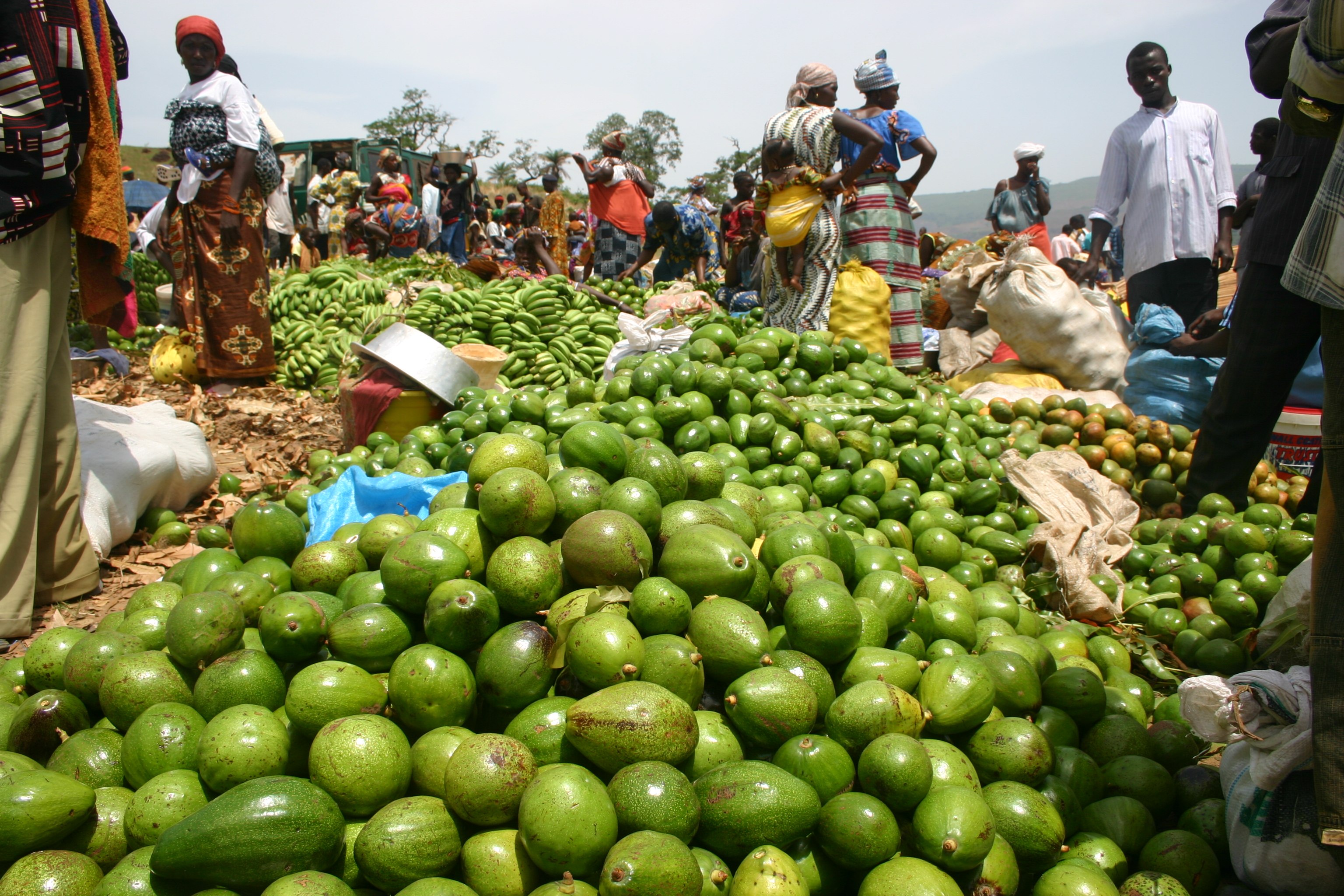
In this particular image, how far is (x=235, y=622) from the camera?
211cm

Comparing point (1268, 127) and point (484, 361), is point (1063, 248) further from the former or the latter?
point (484, 361)

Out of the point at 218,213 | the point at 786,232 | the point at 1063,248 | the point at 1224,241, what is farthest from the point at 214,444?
the point at 1063,248

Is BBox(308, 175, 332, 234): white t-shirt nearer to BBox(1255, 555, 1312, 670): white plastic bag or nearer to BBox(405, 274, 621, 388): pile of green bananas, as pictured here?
BBox(405, 274, 621, 388): pile of green bananas

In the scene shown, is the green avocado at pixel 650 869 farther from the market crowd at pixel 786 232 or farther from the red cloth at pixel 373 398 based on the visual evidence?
the red cloth at pixel 373 398

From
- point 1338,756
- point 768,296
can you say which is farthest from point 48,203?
point 768,296

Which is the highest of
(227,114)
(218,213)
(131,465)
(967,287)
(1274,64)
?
(1274,64)

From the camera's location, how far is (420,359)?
5316 mm

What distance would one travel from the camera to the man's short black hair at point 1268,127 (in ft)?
23.5

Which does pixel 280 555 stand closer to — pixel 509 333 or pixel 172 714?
pixel 172 714

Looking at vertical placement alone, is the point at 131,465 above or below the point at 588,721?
below

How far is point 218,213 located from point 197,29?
4.61ft

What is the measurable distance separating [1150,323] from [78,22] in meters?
6.95

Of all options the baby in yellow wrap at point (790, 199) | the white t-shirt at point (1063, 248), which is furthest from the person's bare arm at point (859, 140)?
the white t-shirt at point (1063, 248)

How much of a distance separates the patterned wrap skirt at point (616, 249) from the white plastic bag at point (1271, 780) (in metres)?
10.9
